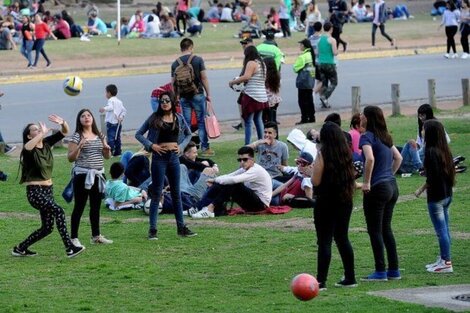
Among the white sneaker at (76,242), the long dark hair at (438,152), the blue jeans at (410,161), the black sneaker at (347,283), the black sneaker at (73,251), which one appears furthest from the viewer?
the blue jeans at (410,161)

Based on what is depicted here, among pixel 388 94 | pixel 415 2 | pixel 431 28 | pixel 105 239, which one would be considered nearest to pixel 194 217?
pixel 105 239

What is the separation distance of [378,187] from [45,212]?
390cm

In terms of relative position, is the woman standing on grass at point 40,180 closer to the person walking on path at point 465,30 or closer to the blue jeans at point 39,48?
the blue jeans at point 39,48

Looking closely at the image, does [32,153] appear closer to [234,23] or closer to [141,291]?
[141,291]

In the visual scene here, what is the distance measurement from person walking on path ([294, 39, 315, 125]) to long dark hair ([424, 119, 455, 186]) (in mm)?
12574

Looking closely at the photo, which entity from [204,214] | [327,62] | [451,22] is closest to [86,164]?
[204,214]

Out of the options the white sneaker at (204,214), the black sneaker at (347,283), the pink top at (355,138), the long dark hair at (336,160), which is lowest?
the white sneaker at (204,214)

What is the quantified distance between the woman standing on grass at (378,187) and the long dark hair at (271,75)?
10.1 metres

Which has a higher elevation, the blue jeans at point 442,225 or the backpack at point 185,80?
the backpack at point 185,80

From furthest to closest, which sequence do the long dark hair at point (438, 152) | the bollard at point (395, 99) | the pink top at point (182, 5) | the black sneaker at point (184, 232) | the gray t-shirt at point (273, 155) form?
the pink top at point (182, 5), the bollard at point (395, 99), the gray t-shirt at point (273, 155), the black sneaker at point (184, 232), the long dark hair at point (438, 152)

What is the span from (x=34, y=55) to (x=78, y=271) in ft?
98.7

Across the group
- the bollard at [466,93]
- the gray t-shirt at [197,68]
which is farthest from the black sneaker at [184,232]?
the bollard at [466,93]

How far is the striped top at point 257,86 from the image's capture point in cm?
2122

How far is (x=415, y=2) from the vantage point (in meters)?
65.1
